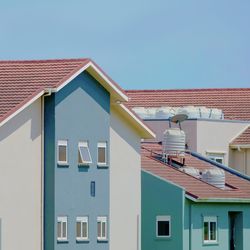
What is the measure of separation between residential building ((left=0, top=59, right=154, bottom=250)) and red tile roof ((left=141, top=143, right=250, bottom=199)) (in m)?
3.42

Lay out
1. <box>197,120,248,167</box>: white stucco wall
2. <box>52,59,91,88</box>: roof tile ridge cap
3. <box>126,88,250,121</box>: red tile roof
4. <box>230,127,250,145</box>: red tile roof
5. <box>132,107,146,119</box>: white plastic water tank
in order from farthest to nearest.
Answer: <box>126,88,250,121</box>: red tile roof → <box>230,127,250,145</box>: red tile roof → <box>132,107,146,119</box>: white plastic water tank → <box>197,120,248,167</box>: white stucco wall → <box>52,59,91,88</box>: roof tile ridge cap

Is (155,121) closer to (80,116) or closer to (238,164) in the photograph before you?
(238,164)

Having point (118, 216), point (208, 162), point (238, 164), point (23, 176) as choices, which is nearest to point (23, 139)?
point (23, 176)

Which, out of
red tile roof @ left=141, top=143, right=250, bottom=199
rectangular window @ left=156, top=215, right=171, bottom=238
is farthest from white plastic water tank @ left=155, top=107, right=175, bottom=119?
rectangular window @ left=156, top=215, right=171, bottom=238

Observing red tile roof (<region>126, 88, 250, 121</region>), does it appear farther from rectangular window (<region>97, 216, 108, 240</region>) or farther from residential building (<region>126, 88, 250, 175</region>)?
rectangular window (<region>97, 216, 108, 240</region>)

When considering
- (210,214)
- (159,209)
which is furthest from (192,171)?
(159,209)

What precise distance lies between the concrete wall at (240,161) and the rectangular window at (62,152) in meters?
22.0

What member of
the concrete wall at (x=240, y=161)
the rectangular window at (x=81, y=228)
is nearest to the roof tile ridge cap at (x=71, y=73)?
the rectangular window at (x=81, y=228)

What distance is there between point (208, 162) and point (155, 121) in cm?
366

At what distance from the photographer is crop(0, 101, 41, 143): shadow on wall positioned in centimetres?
Result: 5888

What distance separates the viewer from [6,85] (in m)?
61.3

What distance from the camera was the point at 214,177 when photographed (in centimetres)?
7225

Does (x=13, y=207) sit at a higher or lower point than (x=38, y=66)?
lower

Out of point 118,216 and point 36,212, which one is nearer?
point 36,212
